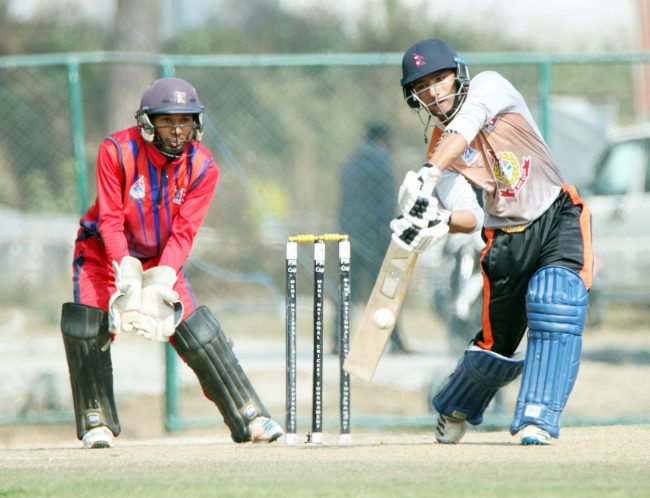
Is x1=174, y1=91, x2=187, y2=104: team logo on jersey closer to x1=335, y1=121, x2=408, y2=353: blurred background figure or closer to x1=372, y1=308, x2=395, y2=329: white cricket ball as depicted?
x1=372, y1=308, x2=395, y2=329: white cricket ball

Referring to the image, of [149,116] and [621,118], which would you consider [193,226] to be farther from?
[621,118]

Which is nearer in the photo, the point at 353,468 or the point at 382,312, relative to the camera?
the point at 353,468

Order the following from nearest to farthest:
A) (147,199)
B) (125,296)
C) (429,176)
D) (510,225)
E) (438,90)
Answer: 1. (429,176)
2. (438,90)
3. (510,225)
4. (125,296)
5. (147,199)

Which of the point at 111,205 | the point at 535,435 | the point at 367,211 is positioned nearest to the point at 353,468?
the point at 535,435

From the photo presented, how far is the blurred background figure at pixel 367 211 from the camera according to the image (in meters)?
10.1

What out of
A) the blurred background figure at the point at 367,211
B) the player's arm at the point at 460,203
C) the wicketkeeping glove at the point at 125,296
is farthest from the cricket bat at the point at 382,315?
the blurred background figure at the point at 367,211

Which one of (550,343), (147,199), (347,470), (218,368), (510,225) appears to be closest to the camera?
(347,470)

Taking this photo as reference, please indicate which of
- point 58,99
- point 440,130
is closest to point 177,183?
point 440,130

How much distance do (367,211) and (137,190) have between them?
3234mm

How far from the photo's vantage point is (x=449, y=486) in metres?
5.40

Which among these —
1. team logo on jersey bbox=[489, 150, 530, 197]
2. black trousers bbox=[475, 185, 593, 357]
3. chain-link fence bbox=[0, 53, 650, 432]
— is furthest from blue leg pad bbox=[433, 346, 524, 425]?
chain-link fence bbox=[0, 53, 650, 432]

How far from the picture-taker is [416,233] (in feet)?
20.5

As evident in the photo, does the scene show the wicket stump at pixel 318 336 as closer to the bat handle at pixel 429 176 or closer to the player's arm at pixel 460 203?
the player's arm at pixel 460 203

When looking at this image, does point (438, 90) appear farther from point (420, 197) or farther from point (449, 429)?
point (449, 429)
